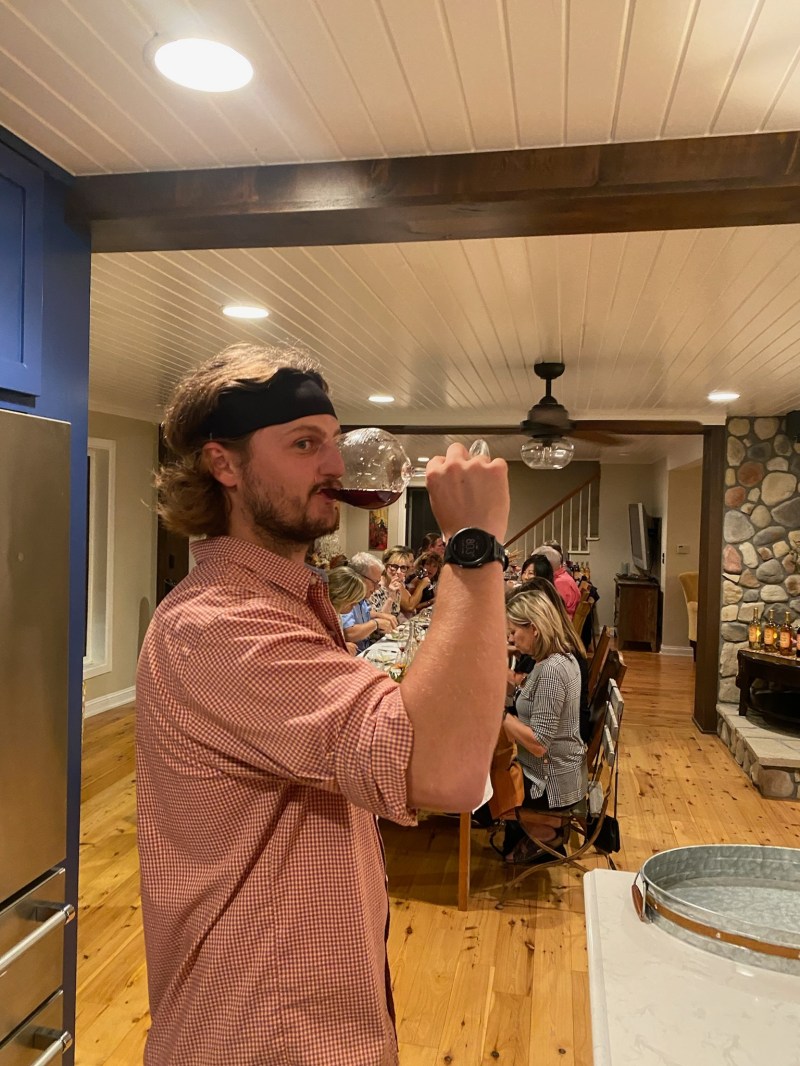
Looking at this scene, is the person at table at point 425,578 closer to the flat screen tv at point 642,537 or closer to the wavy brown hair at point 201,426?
the flat screen tv at point 642,537

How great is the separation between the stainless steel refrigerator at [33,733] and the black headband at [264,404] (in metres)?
0.79

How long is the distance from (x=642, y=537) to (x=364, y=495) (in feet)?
32.2

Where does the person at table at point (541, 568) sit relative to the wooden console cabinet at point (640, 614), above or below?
above

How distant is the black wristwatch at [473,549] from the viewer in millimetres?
867

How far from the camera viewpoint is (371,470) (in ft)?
3.83

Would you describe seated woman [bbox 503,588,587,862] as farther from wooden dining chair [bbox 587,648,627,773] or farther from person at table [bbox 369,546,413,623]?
person at table [bbox 369,546,413,623]

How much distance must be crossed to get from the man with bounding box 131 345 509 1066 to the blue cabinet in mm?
805

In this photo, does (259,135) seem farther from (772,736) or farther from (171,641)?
(772,736)

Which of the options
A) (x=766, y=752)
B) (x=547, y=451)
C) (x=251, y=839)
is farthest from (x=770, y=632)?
(x=251, y=839)

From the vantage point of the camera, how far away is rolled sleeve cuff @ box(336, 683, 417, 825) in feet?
2.56

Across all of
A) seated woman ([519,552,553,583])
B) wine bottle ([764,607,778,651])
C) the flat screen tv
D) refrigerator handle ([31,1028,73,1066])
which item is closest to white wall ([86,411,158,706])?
seated woman ([519,552,553,583])

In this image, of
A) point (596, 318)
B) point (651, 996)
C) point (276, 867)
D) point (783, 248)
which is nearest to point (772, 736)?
point (596, 318)

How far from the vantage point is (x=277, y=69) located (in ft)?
4.59

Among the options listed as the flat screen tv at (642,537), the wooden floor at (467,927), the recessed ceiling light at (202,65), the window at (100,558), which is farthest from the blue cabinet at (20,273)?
the flat screen tv at (642,537)
